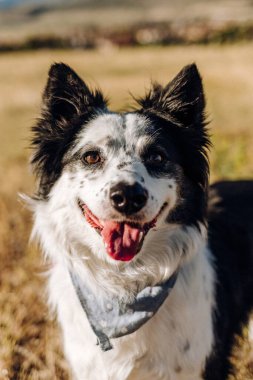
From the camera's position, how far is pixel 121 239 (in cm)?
304

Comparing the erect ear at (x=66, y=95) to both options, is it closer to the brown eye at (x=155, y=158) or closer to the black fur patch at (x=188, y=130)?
the black fur patch at (x=188, y=130)

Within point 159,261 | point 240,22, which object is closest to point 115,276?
point 159,261

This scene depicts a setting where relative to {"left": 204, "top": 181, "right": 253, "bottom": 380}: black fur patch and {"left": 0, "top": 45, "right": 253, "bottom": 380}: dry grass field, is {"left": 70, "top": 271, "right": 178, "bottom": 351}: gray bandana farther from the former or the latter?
{"left": 0, "top": 45, "right": 253, "bottom": 380}: dry grass field

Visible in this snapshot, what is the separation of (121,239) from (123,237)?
2 cm

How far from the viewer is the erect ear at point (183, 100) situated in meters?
3.34

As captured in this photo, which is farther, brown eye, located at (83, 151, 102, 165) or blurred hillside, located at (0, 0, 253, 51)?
blurred hillside, located at (0, 0, 253, 51)

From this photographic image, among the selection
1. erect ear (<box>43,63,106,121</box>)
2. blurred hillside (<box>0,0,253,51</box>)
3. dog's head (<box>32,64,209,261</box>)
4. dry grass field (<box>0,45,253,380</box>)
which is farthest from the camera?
blurred hillside (<box>0,0,253,51</box>)

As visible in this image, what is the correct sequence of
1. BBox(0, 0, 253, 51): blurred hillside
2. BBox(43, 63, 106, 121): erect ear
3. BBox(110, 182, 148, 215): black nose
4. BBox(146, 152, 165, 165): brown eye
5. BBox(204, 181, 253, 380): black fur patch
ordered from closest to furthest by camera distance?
BBox(110, 182, 148, 215): black nose → BBox(146, 152, 165, 165): brown eye → BBox(43, 63, 106, 121): erect ear → BBox(204, 181, 253, 380): black fur patch → BBox(0, 0, 253, 51): blurred hillside

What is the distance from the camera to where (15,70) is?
2189 centimetres

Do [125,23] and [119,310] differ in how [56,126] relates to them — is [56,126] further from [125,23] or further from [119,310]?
[125,23]

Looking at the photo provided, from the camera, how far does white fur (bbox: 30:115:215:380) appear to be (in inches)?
128

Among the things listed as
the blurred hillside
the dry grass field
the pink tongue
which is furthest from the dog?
the blurred hillside

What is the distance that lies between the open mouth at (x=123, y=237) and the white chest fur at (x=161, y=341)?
0.55m

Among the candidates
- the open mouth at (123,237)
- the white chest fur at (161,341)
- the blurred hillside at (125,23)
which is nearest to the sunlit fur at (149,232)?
the white chest fur at (161,341)
